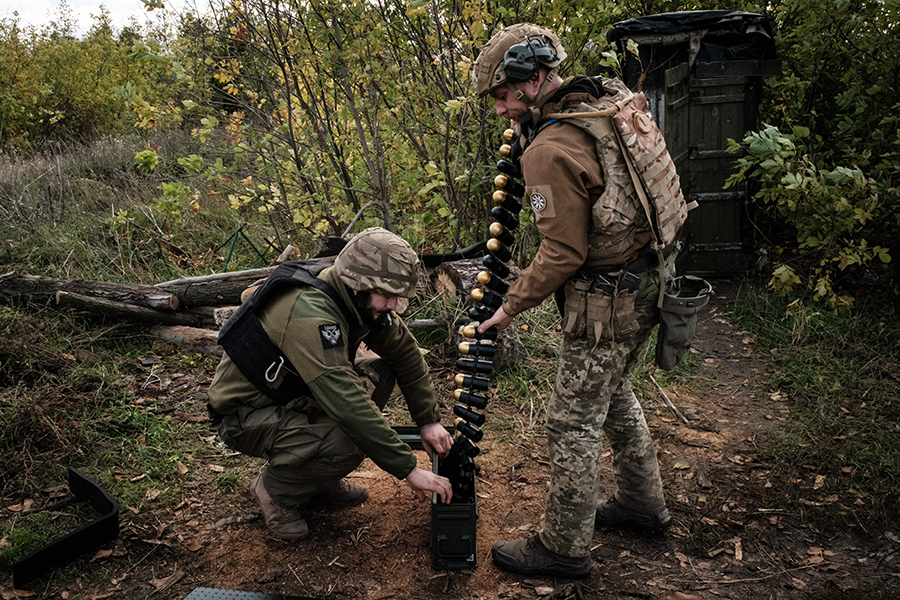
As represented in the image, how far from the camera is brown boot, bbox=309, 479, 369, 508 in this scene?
142 inches

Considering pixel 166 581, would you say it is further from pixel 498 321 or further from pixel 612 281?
pixel 612 281

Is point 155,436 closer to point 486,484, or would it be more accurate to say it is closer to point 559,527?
point 486,484

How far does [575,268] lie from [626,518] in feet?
5.20

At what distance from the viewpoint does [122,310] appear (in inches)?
214

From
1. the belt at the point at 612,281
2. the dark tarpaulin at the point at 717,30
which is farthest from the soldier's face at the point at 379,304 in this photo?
the dark tarpaulin at the point at 717,30

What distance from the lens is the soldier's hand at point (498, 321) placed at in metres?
3.00

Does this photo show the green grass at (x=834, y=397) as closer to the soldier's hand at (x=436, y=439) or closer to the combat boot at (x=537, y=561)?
the combat boot at (x=537, y=561)

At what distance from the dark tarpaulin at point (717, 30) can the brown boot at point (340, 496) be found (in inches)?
211

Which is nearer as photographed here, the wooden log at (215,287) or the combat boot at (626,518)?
the combat boot at (626,518)

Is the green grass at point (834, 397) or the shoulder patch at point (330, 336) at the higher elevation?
the shoulder patch at point (330, 336)

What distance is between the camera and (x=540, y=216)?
267 centimetres

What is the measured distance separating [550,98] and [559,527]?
1.92 metres

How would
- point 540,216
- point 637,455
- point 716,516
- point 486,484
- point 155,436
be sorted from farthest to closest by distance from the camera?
point 155,436 → point 486,484 → point 716,516 → point 637,455 → point 540,216

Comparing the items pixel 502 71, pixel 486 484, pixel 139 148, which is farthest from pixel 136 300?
pixel 139 148
